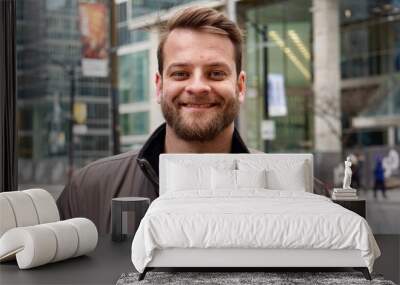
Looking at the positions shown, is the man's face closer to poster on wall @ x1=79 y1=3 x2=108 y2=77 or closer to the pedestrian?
poster on wall @ x1=79 y1=3 x2=108 y2=77

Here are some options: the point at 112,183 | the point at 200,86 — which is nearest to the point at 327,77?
the point at 200,86

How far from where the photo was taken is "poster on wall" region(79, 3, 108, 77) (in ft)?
22.0

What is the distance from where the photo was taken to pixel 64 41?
670cm

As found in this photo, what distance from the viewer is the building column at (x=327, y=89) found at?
666cm

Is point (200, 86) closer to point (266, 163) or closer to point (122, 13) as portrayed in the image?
point (266, 163)

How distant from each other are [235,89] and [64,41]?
2105 mm

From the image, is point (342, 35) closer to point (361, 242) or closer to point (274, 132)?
point (274, 132)

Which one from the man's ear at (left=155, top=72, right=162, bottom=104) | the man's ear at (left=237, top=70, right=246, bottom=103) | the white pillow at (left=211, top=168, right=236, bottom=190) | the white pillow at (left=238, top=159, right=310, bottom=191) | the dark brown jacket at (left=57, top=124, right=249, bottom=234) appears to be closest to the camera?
the white pillow at (left=211, top=168, right=236, bottom=190)

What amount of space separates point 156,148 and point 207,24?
4.13 feet

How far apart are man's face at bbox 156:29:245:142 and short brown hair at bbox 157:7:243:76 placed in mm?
65

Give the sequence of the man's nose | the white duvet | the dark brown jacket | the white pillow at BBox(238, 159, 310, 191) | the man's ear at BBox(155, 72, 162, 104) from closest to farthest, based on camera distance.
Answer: the white duvet < the white pillow at BBox(238, 159, 310, 191) < the dark brown jacket < the man's nose < the man's ear at BBox(155, 72, 162, 104)

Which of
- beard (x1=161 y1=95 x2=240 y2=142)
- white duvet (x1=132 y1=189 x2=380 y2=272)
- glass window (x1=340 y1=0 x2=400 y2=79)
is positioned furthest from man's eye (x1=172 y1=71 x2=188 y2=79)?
white duvet (x1=132 y1=189 x2=380 y2=272)

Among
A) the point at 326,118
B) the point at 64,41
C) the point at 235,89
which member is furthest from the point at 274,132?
the point at 64,41

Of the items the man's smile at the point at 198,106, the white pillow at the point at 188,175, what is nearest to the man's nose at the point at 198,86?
the man's smile at the point at 198,106
